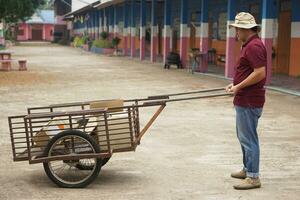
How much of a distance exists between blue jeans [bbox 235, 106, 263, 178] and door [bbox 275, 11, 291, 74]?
1524 cm

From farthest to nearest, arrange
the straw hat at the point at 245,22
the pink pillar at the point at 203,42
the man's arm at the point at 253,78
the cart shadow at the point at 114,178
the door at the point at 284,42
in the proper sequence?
the pink pillar at the point at 203,42 < the door at the point at 284,42 < the cart shadow at the point at 114,178 < the straw hat at the point at 245,22 < the man's arm at the point at 253,78

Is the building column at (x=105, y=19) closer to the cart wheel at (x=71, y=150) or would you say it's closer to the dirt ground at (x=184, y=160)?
the dirt ground at (x=184, y=160)

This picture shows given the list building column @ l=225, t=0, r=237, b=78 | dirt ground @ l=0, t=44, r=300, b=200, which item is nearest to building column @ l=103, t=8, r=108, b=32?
building column @ l=225, t=0, r=237, b=78

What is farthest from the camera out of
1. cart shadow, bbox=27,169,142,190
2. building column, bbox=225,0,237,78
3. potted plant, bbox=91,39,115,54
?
potted plant, bbox=91,39,115,54

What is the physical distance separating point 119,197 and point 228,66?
13808mm

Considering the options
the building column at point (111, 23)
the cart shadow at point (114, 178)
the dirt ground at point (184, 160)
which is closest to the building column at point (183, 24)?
the dirt ground at point (184, 160)

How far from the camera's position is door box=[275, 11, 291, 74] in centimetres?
2078

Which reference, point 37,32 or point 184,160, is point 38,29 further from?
point 184,160

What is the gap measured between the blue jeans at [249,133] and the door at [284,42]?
50.0 ft

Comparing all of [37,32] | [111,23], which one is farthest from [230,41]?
[37,32]

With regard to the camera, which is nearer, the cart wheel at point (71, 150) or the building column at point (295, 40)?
the cart wheel at point (71, 150)

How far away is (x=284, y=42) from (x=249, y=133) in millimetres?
15763

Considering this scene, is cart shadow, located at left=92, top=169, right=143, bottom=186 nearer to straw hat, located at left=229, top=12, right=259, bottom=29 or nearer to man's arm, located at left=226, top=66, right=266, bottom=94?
man's arm, located at left=226, top=66, right=266, bottom=94

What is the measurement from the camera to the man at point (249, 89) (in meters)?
5.72
